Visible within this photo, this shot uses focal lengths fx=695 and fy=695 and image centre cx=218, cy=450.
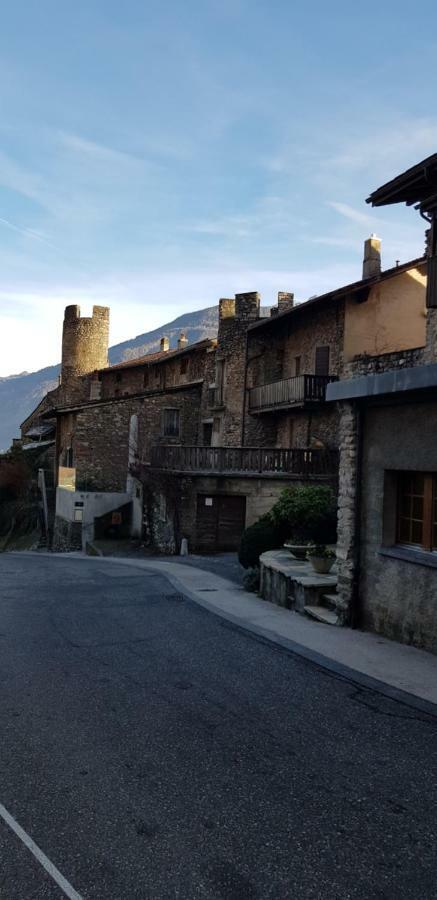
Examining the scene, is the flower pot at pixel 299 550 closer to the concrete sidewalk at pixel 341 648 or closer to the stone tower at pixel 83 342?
the concrete sidewalk at pixel 341 648

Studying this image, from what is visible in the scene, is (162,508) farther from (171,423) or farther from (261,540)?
(261,540)

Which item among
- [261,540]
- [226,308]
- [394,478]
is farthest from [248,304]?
[394,478]

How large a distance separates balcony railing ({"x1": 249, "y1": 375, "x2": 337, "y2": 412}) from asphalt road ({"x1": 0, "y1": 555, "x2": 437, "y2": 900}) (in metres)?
16.8

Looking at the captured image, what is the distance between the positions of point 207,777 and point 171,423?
96.5ft

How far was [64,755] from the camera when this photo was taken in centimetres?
600

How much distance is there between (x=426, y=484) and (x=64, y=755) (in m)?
6.01

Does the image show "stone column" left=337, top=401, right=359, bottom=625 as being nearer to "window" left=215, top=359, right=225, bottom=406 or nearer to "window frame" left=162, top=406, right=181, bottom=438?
"window" left=215, top=359, right=225, bottom=406

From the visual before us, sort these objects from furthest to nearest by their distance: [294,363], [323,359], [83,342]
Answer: [83,342], [294,363], [323,359]

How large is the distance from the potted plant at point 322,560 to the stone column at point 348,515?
1.64 meters

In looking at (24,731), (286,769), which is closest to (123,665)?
(24,731)

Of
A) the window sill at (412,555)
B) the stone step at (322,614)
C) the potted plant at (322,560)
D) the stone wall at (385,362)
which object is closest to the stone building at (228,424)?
the potted plant at (322,560)

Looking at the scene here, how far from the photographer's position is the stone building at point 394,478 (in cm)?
938

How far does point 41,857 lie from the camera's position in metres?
4.44

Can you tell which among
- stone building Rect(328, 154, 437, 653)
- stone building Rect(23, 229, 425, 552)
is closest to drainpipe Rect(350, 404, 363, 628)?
stone building Rect(328, 154, 437, 653)
